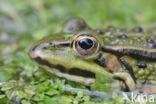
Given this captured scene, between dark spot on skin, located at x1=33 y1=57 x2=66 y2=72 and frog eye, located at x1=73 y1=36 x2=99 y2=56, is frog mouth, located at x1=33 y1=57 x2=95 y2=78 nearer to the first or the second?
dark spot on skin, located at x1=33 y1=57 x2=66 y2=72

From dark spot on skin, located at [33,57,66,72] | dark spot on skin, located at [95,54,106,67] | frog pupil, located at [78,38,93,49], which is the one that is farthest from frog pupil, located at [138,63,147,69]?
dark spot on skin, located at [33,57,66,72]

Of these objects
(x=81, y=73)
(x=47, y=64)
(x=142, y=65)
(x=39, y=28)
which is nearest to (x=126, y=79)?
(x=142, y=65)

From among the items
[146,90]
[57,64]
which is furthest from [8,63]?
[146,90]

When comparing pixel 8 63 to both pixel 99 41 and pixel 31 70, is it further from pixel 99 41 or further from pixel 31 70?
pixel 99 41

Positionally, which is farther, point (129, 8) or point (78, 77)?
point (129, 8)

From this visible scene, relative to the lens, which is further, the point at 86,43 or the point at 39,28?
the point at 39,28

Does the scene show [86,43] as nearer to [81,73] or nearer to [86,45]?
[86,45]

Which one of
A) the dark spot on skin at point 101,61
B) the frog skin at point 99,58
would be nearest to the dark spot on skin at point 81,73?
the frog skin at point 99,58
